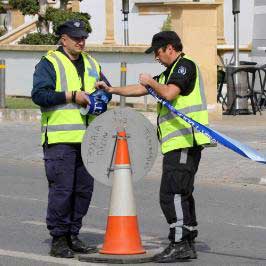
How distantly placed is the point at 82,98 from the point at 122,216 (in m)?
1.01

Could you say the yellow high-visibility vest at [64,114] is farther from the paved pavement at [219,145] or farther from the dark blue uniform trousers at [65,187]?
the paved pavement at [219,145]

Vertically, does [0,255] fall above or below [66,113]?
below

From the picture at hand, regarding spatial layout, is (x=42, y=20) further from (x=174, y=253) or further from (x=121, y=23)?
(x=174, y=253)

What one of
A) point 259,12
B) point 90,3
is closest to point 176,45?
point 259,12

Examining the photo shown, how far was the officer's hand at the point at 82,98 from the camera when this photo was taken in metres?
9.07

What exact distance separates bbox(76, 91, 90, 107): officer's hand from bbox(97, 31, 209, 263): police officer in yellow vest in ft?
1.57

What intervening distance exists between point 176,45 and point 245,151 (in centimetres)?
101

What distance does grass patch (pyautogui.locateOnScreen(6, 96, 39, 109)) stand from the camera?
2402 cm

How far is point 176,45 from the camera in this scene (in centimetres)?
901

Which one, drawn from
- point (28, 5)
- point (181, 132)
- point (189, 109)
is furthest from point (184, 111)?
point (28, 5)

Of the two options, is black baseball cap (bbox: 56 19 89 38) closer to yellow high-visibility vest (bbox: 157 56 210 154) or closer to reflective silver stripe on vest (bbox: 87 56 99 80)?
reflective silver stripe on vest (bbox: 87 56 99 80)

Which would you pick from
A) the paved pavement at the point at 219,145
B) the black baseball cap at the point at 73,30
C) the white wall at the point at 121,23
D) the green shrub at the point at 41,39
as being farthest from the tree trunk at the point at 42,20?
the black baseball cap at the point at 73,30

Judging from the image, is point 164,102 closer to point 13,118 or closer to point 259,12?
point 13,118

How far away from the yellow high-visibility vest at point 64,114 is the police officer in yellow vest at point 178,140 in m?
0.65
